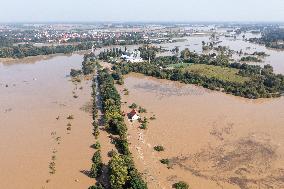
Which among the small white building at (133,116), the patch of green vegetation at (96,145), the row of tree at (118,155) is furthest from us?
the small white building at (133,116)

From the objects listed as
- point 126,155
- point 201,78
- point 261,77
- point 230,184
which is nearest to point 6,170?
point 126,155

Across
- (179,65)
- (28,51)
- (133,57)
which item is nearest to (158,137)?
(179,65)

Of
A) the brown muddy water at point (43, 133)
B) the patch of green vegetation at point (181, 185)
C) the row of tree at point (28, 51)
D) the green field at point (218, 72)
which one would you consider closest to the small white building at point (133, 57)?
the green field at point (218, 72)

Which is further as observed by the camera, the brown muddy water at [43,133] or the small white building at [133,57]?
the small white building at [133,57]

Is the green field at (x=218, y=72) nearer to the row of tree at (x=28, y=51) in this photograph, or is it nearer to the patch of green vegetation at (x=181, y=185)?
the patch of green vegetation at (x=181, y=185)

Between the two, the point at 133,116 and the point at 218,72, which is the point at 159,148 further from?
the point at 218,72

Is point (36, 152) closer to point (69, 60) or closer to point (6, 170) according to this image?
point (6, 170)
